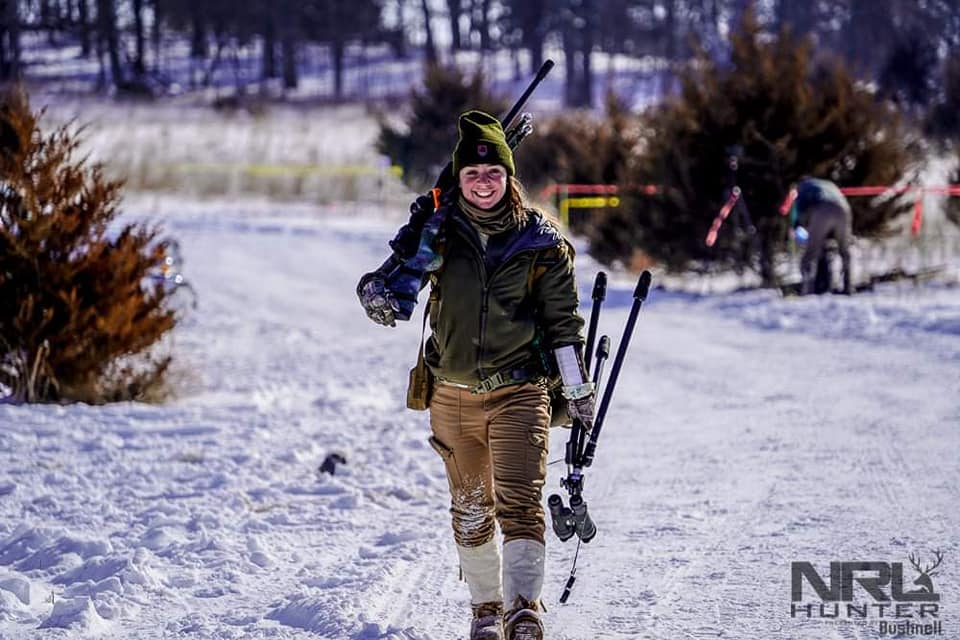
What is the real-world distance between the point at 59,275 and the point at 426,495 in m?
3.94

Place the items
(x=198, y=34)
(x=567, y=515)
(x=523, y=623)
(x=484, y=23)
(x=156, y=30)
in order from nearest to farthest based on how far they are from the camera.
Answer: (x=523, y=623), (x=567, y=515), (x=156, y=30), (x=198, y=34), (x=484, y=23)

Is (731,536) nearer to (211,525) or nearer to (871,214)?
(211,525)

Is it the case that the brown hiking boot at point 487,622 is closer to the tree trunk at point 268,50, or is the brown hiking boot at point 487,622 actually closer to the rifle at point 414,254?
the rifle at point 414,254

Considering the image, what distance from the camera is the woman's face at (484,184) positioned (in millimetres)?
4387

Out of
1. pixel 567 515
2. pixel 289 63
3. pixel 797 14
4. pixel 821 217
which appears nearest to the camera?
pixel 567 515

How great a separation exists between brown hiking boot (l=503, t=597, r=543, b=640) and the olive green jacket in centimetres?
80

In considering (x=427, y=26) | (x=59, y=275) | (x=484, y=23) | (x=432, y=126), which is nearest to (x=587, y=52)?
(x=484, y=23)

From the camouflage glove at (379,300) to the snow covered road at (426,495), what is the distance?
127 centimetres

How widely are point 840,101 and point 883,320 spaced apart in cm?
475

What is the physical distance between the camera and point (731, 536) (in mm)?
6031

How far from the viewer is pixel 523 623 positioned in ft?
14.1

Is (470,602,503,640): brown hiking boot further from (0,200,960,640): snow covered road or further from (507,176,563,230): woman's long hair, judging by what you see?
(507,176,563,230): woman's long hair

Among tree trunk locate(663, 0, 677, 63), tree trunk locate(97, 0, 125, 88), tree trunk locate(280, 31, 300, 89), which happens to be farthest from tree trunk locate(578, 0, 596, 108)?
tree trunk locate(97, 0, 125, 88)

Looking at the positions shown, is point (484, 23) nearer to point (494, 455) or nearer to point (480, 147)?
point (480, 147)
